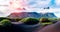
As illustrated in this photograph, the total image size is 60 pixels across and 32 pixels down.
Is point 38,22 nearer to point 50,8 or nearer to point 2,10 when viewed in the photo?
point 50,8

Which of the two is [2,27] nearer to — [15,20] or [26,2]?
[15,20]

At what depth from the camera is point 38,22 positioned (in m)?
1.43

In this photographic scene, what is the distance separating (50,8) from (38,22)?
19 centimetres

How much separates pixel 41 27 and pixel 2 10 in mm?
453

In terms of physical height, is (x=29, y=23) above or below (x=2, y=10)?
below

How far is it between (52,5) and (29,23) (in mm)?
309

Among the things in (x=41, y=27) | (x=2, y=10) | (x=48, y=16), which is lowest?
(x=41, y=27)

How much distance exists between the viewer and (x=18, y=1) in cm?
145

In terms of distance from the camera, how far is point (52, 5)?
4.71 ft

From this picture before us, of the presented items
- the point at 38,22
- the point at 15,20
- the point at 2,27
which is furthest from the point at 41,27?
the point at 2,27

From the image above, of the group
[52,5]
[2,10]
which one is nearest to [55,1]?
[52,5]

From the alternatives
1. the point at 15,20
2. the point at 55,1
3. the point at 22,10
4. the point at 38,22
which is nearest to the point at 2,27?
the point at 15,20

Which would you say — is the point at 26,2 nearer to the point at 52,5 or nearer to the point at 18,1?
the point at 18,1

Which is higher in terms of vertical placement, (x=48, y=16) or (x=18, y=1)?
(x=18, y=1)
